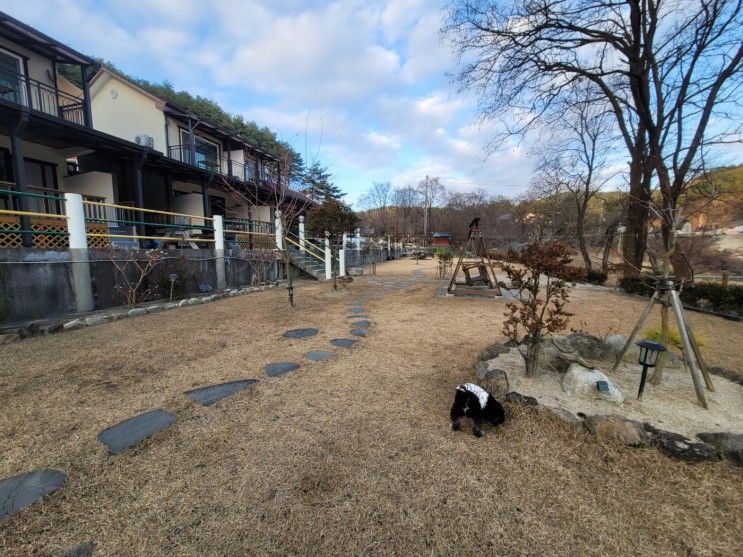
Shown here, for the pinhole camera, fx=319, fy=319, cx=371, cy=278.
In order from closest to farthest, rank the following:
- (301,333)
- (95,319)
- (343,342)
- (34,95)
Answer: (343,342)
(301,333)
(95,319)
(34,95)

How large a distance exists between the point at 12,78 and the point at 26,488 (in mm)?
12128

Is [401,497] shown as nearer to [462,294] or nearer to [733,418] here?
[733,418]

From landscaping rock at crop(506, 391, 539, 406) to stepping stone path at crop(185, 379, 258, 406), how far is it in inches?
87.8

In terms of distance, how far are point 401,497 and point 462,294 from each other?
7144mm

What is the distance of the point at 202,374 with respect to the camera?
314cm

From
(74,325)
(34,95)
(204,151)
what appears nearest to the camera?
(74,325)

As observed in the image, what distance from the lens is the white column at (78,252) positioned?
17.5 feet

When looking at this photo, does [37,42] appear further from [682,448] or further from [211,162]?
[682,448]

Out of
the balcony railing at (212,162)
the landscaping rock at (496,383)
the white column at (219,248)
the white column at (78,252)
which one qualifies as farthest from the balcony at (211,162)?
the landscaping rock at (496,383)

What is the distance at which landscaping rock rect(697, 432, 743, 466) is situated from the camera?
5.99ft

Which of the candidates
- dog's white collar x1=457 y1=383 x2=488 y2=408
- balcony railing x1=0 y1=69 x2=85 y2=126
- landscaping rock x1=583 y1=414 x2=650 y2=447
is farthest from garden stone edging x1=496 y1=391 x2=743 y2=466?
balcony railing x1=0 y1=69 x2=85 y2=126

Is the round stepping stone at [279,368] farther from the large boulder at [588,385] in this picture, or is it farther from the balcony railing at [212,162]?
the balcony railing at [212,162]

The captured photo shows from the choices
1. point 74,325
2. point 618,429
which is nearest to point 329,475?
point 618,429

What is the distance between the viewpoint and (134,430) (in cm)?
218
